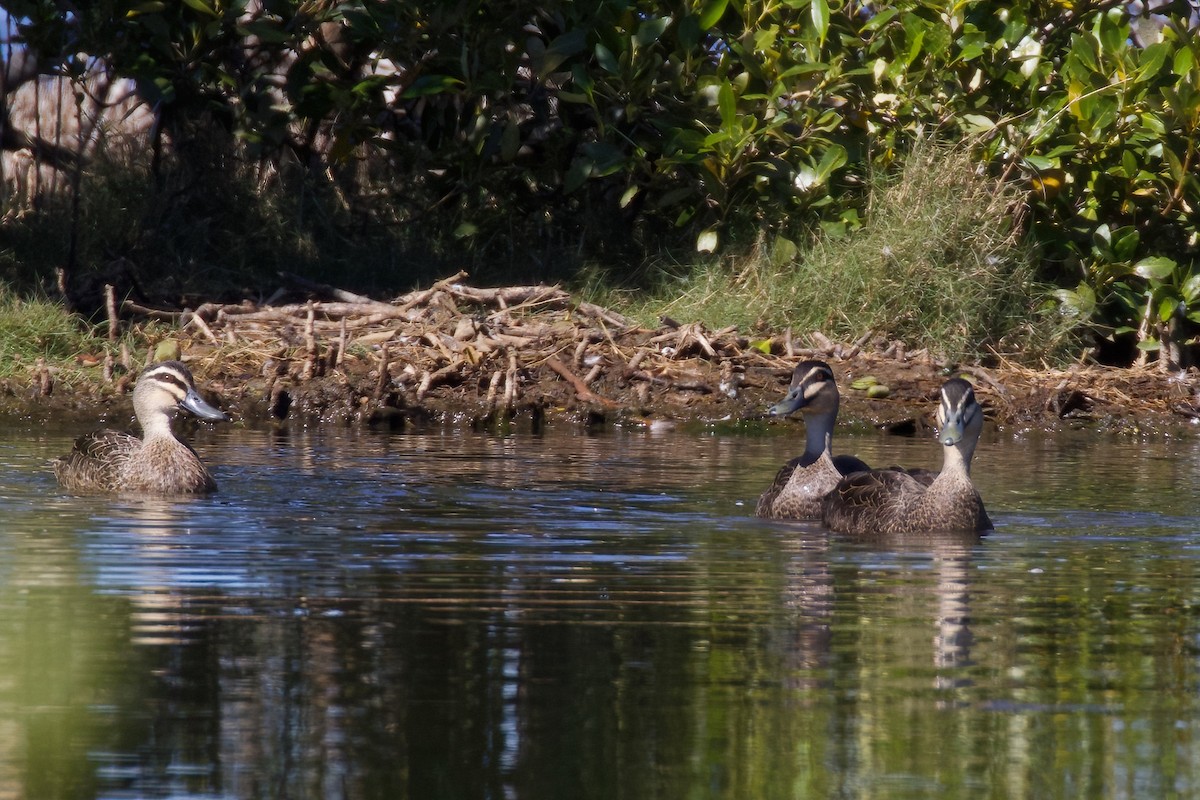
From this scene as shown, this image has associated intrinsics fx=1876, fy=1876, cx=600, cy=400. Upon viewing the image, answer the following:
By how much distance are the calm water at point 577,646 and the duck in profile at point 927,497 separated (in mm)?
198

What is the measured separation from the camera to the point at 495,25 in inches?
658

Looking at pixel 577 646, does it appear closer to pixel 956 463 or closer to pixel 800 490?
pixel 956 463

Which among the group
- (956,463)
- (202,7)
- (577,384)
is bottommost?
(956,463)

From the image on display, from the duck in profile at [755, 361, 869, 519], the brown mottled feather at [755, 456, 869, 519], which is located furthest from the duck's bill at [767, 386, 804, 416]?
the brown mottled feather at [755, 456, 869, 519]

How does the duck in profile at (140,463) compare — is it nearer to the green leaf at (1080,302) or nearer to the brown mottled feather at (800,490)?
the brown mottled feather at (800,490)

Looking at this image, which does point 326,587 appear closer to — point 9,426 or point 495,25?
point 9,426

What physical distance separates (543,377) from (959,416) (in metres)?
5.49

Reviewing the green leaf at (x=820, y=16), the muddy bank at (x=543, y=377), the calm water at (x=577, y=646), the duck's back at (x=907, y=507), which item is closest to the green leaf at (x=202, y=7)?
the muddy bank at (x=543, y=377)

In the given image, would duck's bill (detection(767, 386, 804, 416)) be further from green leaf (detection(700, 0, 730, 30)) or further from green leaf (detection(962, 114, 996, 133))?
green leaf (detection(962, 114, 996, 133))

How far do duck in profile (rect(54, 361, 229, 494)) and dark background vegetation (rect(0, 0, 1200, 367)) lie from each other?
528 centimetres

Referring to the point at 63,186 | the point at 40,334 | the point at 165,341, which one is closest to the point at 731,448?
the point at 165,341

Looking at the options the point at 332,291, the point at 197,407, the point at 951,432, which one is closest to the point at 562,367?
the point at 332,291

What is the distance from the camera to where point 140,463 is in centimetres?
1036

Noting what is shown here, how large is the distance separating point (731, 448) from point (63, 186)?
798cm
